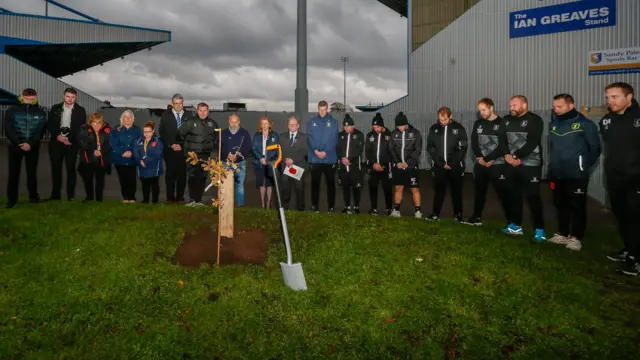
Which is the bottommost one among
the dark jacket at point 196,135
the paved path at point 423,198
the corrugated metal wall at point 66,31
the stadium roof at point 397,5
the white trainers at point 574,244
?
the white trainers at point 574,244

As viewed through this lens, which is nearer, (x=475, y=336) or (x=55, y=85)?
(x=475, y=336)

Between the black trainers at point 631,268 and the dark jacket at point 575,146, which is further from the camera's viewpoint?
the dark jacket at point 575,146

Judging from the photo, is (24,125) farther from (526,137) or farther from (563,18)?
(563,18)

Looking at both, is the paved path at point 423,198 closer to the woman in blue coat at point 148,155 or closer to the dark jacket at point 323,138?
the dark jacket at point 323,138

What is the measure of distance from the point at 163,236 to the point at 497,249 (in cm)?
481

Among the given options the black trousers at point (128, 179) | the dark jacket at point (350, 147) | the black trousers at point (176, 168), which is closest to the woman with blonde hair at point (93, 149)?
the black trousers at point (128, 179)

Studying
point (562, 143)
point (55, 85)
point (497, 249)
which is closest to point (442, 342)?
point (497, 249)

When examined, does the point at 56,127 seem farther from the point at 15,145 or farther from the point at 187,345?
the point at 187,345

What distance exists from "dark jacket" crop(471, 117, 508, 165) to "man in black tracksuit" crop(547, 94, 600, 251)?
0.76 meters

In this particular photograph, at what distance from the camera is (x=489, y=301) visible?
214 inches

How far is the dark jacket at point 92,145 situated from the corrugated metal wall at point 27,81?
2822 centimetres

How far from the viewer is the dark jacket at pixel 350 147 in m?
10.2

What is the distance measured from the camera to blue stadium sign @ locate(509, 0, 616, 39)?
1991 centimetres

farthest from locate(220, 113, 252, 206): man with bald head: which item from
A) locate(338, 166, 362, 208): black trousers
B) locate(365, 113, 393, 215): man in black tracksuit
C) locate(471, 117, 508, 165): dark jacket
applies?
locate(471, 117, 508, 165): dark jacket
